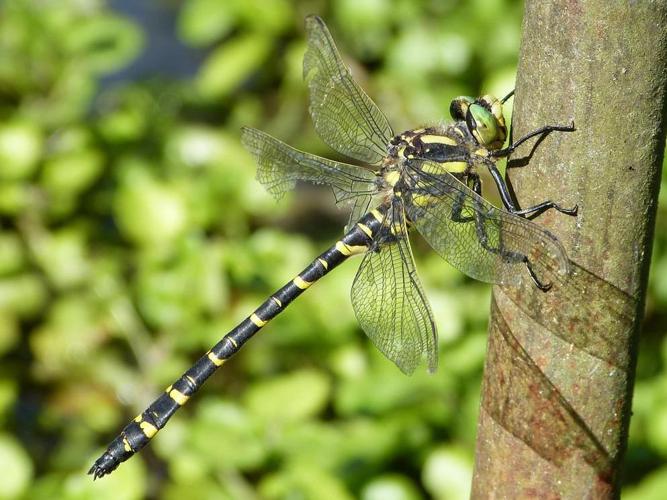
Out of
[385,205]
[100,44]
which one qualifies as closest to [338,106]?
[385,205]

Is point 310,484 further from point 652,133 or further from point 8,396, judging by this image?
point 652,133

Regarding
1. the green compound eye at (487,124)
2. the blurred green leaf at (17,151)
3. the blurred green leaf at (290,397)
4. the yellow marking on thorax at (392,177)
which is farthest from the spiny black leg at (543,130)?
the blurred green leaf at (17,151)

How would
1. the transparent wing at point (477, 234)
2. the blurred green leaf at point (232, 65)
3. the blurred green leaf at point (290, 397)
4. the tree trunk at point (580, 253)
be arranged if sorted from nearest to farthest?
the tree trunk at point (580, 253)
the transparent wing at point (477, 234)
the blurred green leaf at point (290, 397)
the blurred green leaf at point (232, 65)

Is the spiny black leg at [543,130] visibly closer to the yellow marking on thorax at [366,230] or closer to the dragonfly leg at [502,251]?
the dragonfly leg at [502,251]

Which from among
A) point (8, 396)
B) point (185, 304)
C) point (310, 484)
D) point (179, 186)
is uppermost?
point (179, 186)

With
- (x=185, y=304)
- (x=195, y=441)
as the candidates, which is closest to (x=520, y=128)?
(x=195, y=441)

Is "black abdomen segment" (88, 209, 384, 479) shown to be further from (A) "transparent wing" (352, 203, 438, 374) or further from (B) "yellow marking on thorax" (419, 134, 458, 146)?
(B) "yellow marking on thorax" (419, 134, 458, 146)
